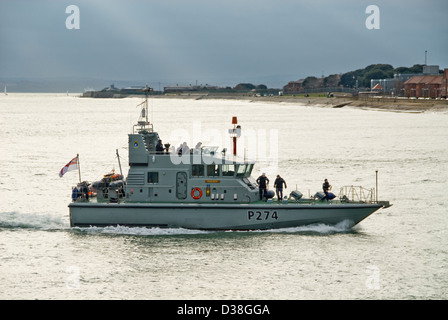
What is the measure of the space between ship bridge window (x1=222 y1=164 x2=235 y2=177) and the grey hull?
1406 mm

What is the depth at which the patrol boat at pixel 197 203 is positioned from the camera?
28047mm

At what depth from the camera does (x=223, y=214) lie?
91.8ft

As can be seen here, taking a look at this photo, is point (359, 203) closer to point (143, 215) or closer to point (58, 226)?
point (143, 215)

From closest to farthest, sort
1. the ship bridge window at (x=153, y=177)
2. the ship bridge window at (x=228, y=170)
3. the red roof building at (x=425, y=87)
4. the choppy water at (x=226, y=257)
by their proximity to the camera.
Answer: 1. the choppy water at (x=226, y=257)
2. the ship bridge window at (x=228, y=170)
3. the ship bridge window at (x=153, y=177)
4. the red roof building at (x=425, y=87)

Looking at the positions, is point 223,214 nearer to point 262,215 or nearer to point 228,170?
point 262,215

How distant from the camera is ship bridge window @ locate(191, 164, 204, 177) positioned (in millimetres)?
28469

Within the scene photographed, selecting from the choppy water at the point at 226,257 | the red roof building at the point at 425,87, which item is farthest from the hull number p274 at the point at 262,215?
the red roof building at the point at 425,87

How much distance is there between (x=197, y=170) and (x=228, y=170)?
1.33 m

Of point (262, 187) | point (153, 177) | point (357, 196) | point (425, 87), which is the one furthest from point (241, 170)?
point (425, 87)

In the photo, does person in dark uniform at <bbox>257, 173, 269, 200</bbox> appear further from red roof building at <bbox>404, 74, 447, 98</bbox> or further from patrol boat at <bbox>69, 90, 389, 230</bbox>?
red roof building at <bbox>404, 74, 447, 98</bbox>

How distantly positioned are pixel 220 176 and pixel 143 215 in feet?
12.0

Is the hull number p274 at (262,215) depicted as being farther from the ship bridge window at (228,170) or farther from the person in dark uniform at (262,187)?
the ship bridge window at (228,170)
